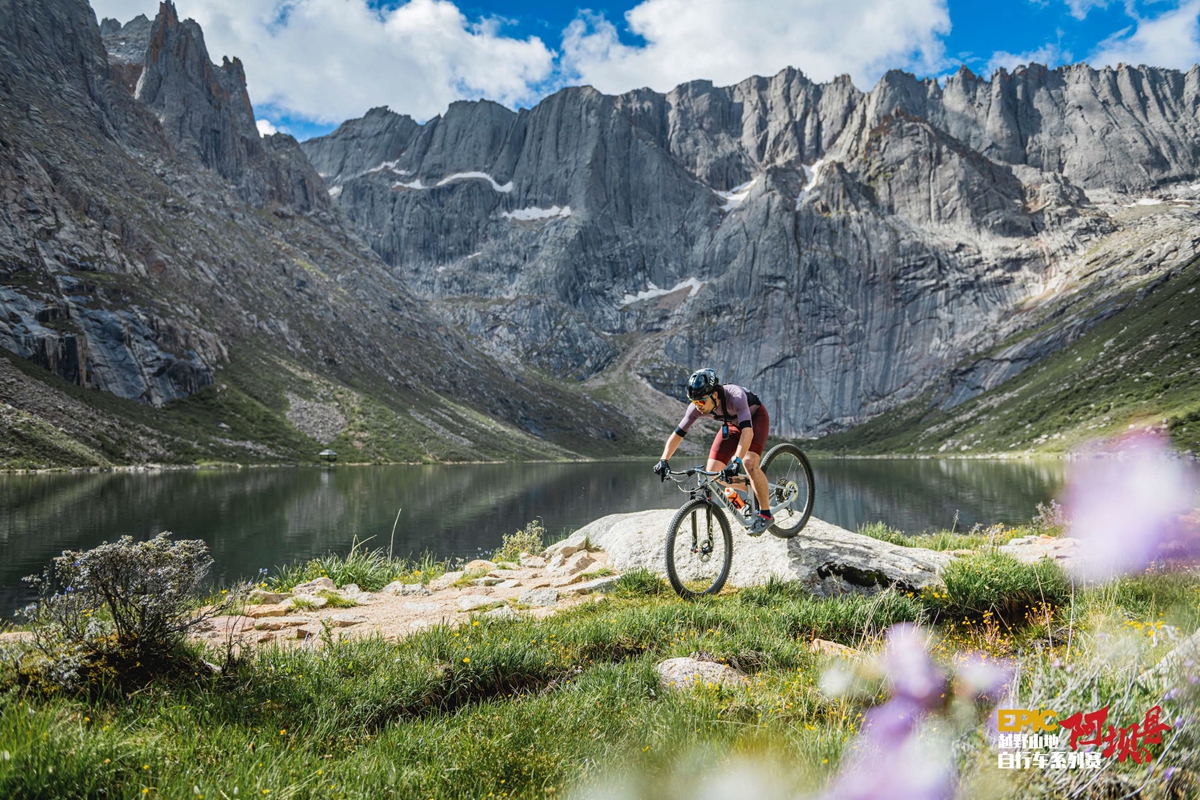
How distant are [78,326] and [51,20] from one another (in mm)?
144269

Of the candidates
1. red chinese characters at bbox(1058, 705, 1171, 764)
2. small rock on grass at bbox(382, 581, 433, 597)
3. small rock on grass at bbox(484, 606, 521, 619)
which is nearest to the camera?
red chinese characters at bbox(1058, 705, 1171, 764)

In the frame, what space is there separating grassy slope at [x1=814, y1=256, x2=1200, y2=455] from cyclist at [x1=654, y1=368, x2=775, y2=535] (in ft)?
410

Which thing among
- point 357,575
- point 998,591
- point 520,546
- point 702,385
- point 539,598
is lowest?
point 520,546

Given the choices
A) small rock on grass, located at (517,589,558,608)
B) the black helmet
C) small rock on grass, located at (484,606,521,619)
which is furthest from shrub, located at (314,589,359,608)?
the black helmet

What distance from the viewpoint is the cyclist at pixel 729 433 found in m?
10.2

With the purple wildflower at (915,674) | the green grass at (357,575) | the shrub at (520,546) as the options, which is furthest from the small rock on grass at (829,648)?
the shrub at (520,546)

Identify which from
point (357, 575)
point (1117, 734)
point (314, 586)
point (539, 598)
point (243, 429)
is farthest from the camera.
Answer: point (243, 429)

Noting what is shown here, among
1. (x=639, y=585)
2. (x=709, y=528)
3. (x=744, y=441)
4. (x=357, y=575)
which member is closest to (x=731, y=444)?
(x=744, y=441)

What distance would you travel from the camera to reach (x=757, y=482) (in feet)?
34.7

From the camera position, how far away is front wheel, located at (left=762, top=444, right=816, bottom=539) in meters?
11.4

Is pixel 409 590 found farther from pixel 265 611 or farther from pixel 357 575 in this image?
pixel 265 611

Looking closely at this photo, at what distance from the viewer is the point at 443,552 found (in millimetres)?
31844

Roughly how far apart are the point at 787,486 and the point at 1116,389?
185766mm

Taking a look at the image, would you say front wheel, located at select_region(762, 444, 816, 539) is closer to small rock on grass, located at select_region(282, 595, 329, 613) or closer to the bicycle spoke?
the bicycle spoke
